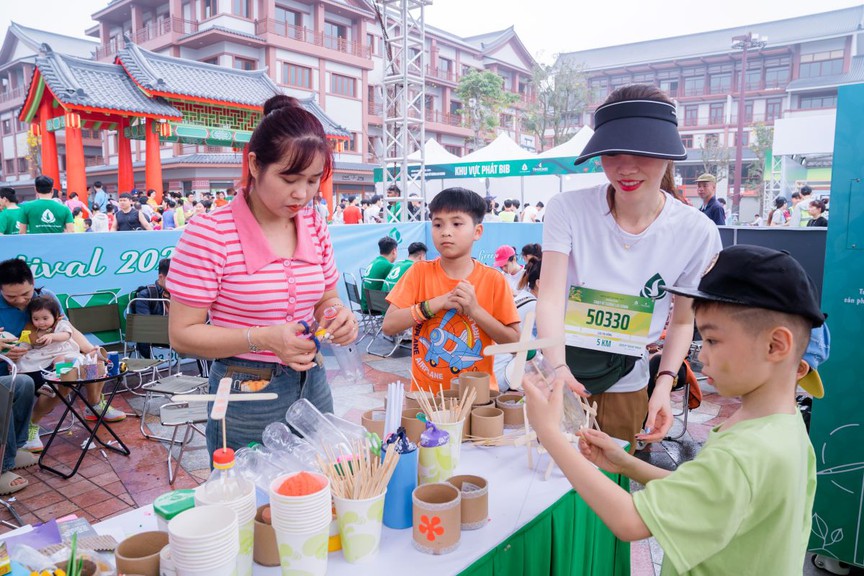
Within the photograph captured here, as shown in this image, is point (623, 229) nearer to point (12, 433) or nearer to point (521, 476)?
point (521, 476)

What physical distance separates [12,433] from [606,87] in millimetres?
42671

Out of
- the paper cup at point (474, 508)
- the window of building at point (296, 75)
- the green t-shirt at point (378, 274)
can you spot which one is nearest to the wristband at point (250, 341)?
the paper cup at point (474, 508)

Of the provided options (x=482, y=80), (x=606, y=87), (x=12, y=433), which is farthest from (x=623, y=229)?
(x=606, y=87)

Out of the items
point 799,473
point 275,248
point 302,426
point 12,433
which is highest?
point 275,248

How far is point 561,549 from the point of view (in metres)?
1.50

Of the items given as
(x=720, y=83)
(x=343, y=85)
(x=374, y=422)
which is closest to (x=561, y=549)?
(x=374, y=422)

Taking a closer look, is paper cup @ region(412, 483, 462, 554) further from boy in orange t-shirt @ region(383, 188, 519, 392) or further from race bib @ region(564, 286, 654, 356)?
boy in orange t-shirt @ region(383, 188, 519, 392)

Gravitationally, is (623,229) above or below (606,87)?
below

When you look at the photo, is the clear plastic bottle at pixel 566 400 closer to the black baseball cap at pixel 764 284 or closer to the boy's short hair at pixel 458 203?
the black baseball cap at pixel 764 284

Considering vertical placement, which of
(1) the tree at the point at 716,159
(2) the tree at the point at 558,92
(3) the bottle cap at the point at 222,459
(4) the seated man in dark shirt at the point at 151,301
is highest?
(2) the tree at the point at 558,92

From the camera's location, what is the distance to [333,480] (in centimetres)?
117

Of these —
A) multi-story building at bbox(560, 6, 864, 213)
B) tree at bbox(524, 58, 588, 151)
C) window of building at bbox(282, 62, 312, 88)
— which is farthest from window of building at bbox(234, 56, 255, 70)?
multi-story building at bbox(560, 6, 864, 213)

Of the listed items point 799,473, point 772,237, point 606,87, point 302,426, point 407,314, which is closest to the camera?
point 799,473

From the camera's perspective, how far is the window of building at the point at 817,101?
31.3 m
